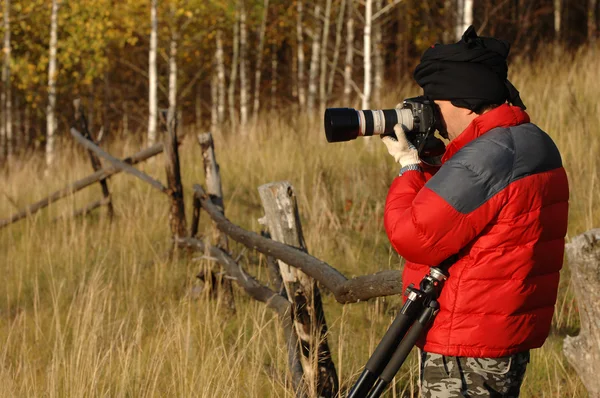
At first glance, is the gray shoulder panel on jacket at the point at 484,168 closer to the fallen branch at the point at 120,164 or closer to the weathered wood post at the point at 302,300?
the weathered wood post at the point at 302,300

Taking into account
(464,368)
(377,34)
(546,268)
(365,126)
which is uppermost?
(377,34)

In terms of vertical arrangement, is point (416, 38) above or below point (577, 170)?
above

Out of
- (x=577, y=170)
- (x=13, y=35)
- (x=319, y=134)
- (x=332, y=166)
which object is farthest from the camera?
(x=13, y=35)

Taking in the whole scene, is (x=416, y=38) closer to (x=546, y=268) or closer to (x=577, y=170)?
(x=577, y=170)

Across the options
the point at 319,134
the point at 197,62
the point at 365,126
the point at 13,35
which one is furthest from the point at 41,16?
the point at 365,126

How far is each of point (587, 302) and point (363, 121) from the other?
0.93m

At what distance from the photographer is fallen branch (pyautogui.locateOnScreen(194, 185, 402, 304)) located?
9.07 feet

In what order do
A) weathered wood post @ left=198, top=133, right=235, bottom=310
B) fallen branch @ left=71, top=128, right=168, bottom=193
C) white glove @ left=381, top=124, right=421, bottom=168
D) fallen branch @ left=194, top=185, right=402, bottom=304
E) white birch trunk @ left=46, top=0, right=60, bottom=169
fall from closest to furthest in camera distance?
1. white glove @ left=381, top=124, right=421, bottom=168
2. fallen branch @ left=194, top=185, right=402, bottom=304
3. weathered wood post @ left=198, top=133, right=235, bottom=310
4. fallen branch @ left=71, top=128, right=168, bottom=193
5. white birch trunk @ left=46, top=0, right=60, bottom=169

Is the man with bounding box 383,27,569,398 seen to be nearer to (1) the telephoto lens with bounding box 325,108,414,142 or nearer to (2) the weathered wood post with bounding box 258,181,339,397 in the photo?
(1) the telephoto lens with bounding box 325,108,414,142

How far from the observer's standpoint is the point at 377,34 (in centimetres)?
1484

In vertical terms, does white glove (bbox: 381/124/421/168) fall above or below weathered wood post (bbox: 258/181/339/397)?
above

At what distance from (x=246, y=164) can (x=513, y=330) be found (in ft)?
19.9

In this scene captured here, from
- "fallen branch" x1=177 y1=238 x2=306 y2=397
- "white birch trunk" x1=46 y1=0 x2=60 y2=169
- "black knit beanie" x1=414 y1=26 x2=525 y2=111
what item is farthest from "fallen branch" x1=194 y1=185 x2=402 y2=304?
"white birch trunk" x1=46 y1=0 x2=60 y2=169

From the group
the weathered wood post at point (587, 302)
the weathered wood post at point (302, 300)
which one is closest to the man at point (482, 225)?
the weathered wood post at point (587, 302)
